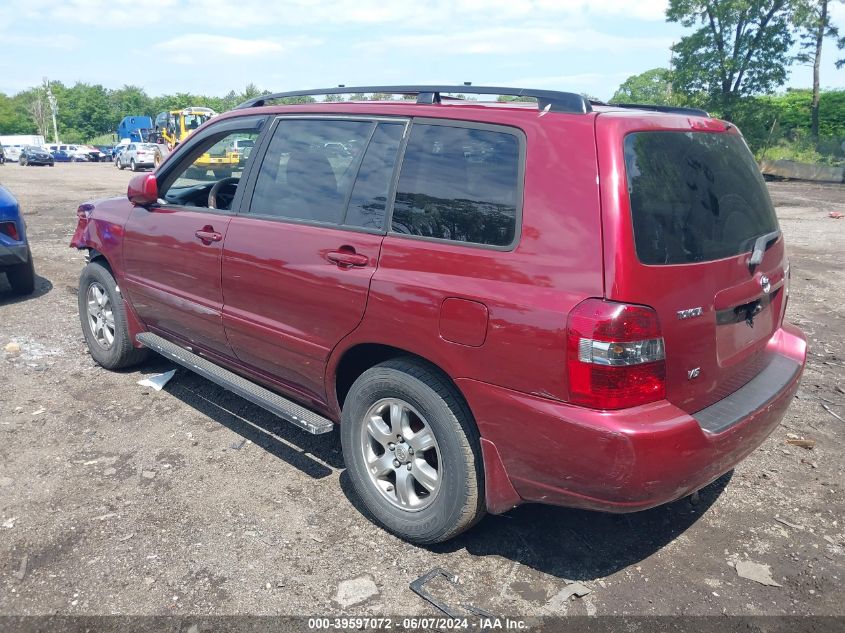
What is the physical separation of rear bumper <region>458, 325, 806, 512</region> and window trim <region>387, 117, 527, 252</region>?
56 centimetres

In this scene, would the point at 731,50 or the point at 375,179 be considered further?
the point at 731,50

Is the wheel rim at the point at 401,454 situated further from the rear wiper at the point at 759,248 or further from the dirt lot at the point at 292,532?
the rear wiper at the point at 759,248

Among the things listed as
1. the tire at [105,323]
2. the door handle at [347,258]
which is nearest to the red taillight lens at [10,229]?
the tire at [105,323]

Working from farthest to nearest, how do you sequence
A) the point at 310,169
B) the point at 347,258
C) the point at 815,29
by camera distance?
1. the point at 815,29
2. the point at 310,169
3. the point at 347,258

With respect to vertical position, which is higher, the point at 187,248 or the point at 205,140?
the point at 205,140

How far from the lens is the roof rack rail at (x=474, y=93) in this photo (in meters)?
2.72

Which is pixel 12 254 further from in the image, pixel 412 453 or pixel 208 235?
pixel 412 453

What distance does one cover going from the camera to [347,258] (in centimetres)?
319

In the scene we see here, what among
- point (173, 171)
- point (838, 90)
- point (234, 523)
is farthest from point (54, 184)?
point (838, 90)

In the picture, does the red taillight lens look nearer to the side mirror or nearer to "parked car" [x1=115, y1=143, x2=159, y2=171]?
the side mirror

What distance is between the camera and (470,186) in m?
2.89

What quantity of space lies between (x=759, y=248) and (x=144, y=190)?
358cm

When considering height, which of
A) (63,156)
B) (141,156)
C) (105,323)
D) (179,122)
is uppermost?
(179,122)

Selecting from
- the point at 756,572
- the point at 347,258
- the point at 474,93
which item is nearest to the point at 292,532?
the point at 347,258
